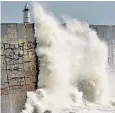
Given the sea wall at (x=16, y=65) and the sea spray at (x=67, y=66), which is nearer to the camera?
the sea wall at (x=16, y=65)

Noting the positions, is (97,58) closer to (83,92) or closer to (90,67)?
(90,67)

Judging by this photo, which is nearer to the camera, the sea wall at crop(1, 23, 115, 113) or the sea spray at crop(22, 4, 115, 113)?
the sea wall at crop(1, 23, 115, 113)

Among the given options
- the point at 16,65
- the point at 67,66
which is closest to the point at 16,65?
the point at 16,65

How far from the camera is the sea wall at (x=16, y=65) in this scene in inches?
313

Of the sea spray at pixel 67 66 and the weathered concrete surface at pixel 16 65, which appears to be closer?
the weathered concrete surface at pixel 16 65

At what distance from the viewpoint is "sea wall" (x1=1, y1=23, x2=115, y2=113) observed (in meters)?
7.95

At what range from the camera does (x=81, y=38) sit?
9.08 meters

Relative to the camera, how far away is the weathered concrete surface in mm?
7945

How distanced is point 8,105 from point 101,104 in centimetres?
219

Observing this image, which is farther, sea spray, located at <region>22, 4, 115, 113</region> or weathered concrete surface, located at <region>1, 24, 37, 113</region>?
sea spray, located at <region>22, 4, 115, 113</region>

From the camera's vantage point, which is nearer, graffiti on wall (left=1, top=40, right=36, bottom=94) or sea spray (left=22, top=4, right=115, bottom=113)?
graffiti on wall (left=1, top=40, right=36, bottom=94)

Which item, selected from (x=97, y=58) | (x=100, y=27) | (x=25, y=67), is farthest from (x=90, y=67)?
(x=25, y=67)

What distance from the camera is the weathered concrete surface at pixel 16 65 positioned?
7.95 meters

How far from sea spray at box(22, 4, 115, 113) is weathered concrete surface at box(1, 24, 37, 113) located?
191mm
